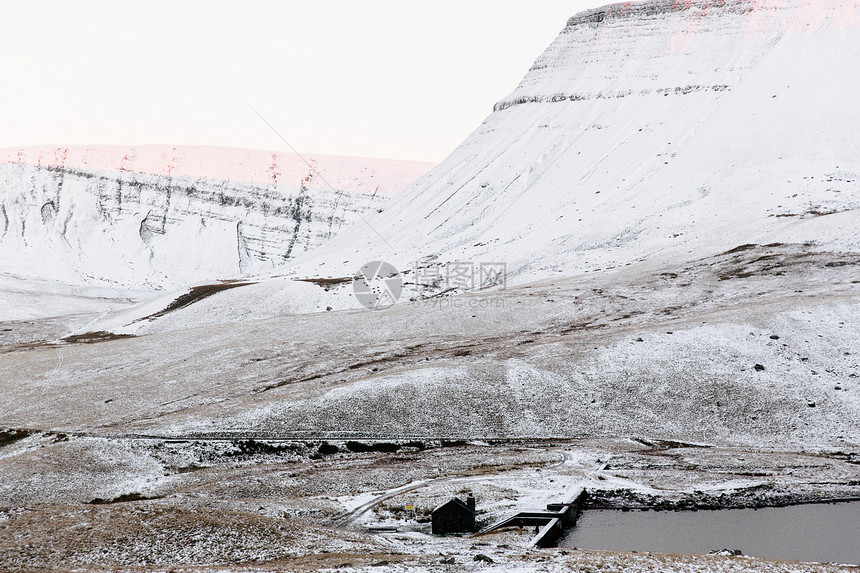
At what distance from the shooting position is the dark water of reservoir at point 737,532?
34.3 m

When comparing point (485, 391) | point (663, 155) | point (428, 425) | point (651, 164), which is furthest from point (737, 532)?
point (663, 155)

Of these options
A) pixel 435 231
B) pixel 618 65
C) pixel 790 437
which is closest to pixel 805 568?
pixel 790 437

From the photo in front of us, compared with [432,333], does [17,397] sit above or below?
below

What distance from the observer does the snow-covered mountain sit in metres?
111

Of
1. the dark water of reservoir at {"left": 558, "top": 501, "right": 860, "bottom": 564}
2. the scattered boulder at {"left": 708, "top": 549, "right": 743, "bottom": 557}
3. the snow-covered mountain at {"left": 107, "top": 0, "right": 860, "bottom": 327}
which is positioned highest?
the snow-covered mountain at {"left": 107, "top": 0, "right": 860, "bottom": 327}

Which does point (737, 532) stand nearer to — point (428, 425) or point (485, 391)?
point (428, 425)

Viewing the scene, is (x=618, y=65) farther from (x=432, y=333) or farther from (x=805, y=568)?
(x=805, y=568)

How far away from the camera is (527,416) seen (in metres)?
56.1

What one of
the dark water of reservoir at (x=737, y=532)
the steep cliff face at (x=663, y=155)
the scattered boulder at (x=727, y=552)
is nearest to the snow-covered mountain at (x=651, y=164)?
the steep cliff face at (x=663, y=155)

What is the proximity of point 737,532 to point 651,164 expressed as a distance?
410 feet

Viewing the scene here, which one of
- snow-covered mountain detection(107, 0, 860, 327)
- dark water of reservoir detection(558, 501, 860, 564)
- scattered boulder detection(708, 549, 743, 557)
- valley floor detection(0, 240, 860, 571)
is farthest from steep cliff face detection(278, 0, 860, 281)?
scattered boulder detection(708, 549, 743, 557)

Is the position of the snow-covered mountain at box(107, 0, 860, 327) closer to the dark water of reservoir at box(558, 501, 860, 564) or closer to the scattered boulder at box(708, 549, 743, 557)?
the dark water of reservoir at box(558, 501, 860, 564)

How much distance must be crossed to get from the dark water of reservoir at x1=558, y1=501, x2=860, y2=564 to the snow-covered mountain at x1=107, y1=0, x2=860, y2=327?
63589 millimetres

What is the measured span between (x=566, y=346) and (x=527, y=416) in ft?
→ 45.4
